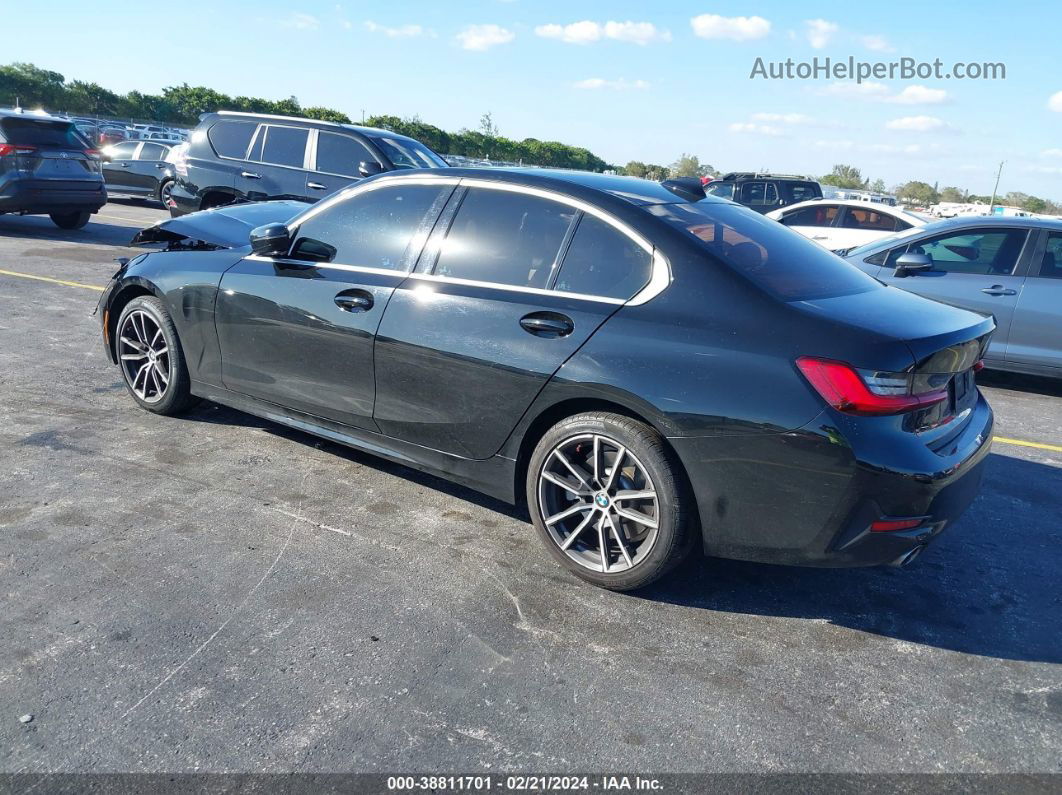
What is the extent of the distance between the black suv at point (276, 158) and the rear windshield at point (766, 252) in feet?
24.9

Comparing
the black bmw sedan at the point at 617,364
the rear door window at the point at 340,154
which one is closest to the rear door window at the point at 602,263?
the black bmw sedan at the point at 617,364

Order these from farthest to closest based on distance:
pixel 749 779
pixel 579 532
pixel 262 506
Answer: pixel 262 506 → pixel 579 532 → pixel 749 779

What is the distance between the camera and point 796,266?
12.7 ft

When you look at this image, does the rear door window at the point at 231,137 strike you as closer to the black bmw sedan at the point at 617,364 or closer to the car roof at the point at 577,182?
the black bmw sedan at the point at 617,364

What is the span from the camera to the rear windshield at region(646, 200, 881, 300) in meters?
3.61

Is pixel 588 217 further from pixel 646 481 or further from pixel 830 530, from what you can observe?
pixel 830 530

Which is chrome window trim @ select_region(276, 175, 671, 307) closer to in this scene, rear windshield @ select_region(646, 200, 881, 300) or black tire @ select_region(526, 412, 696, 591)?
rear windshield @ select_region(646, 200, 881, 300)

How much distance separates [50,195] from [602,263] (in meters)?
12.2

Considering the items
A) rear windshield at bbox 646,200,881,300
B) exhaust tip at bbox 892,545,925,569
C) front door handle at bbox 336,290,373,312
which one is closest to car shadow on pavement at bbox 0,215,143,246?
front door handle at bbox 336,290,373,312

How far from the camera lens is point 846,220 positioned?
1405 centimetres

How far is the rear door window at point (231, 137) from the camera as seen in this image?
38.7 ft

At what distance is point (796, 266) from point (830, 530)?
127 cm

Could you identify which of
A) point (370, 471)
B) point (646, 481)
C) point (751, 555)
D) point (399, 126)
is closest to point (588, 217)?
point (646, 481)

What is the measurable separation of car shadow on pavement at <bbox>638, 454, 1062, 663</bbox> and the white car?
998cm
